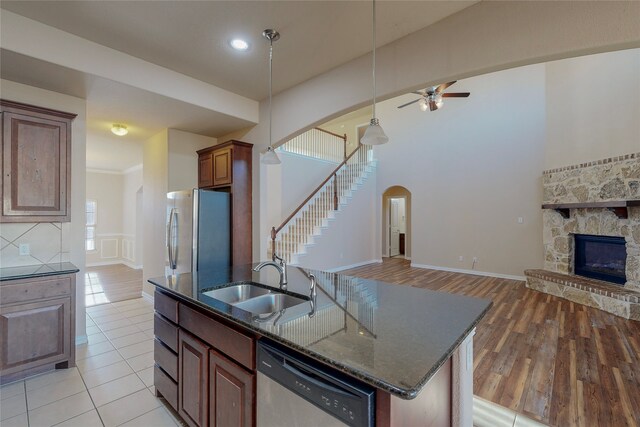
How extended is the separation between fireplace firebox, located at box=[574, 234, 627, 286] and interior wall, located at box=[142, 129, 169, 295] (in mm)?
6819

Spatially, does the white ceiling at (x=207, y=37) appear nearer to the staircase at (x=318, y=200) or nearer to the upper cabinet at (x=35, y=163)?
the upper cabinet at (x=35, y=163)

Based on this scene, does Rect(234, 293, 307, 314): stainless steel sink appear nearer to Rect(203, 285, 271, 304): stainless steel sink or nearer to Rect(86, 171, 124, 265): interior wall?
Rect(203, 285, 271, 304): stainless steel sink

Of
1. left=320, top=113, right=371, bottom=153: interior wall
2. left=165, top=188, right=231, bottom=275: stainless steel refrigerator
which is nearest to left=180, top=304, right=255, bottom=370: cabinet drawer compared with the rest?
left=165, top=188, right=231, bottom=275: stainless steel refrigerator

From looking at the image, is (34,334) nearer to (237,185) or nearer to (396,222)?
(237,185)

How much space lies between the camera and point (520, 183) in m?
5.99

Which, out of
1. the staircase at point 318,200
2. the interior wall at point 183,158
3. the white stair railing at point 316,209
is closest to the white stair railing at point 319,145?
the staircase at point 318,200

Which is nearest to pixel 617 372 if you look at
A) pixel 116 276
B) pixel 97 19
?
pixel 97 19

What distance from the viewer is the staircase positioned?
230 inches

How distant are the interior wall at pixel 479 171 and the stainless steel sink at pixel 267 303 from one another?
606cm

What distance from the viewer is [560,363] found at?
2605mm

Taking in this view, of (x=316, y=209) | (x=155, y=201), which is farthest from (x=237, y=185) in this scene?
(x=316, y=209)

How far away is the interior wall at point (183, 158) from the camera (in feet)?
13.8

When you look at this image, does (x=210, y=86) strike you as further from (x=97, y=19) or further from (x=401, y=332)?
(x=401, y=332)

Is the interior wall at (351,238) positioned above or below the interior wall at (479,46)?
below
